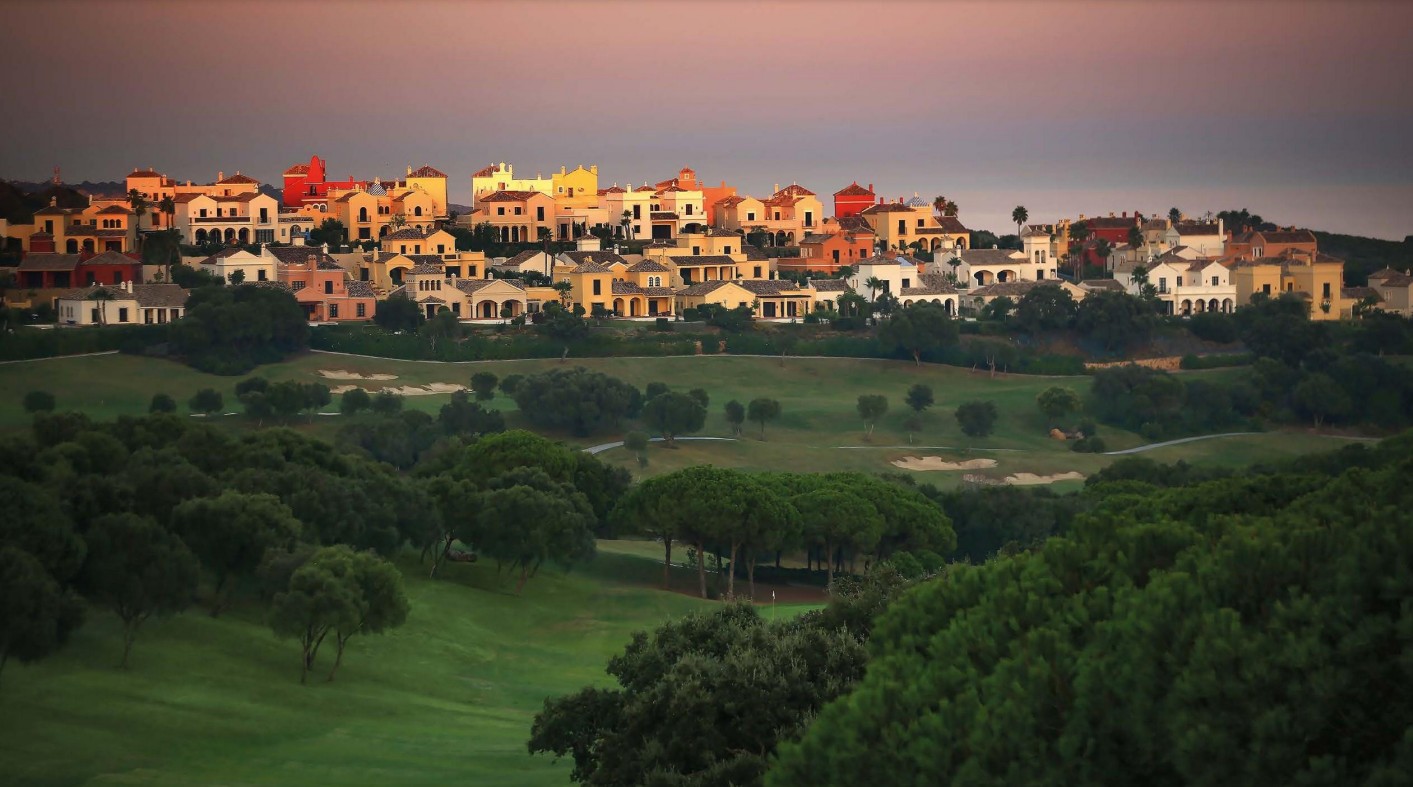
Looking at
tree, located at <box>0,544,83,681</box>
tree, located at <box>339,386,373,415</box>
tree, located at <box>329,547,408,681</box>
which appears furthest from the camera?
tree, located at <box>339,386,373,415</box>

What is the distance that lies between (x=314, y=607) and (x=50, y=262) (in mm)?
73930

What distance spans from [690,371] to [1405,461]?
73811 millimetres

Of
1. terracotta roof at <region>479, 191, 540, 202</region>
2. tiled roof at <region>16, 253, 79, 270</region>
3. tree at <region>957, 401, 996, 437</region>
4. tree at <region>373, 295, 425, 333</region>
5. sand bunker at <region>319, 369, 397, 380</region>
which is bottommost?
tree at <region>957, 401, 996, 437</region>

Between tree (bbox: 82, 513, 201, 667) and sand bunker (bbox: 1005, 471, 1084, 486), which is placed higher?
tree (bbox: 82, 513, 201, 667)

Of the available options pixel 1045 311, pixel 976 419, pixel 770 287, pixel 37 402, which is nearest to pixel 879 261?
pixel 770 287

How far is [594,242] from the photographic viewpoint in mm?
112812

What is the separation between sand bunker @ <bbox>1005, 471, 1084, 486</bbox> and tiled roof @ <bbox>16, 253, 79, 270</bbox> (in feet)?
179

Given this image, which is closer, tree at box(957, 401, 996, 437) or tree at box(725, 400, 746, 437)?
tree at box(725, 400, 746, 437)

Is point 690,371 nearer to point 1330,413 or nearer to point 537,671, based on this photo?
point 1330,413

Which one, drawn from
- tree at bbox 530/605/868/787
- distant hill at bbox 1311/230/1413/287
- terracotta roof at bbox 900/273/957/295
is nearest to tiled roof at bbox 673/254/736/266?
terracotta roof at bbox 900/273/957/295

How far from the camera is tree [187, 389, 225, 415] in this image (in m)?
78.1

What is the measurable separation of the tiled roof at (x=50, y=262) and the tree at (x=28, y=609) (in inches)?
2921

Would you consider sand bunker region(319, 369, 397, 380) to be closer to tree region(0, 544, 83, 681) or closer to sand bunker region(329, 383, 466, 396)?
sand bunker region(329, 383, 466, 396)

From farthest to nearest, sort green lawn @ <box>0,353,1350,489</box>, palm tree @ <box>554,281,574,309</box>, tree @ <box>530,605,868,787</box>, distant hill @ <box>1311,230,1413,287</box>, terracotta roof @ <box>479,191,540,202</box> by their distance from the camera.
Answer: distant hill @ <box>1311,230,1413,287</box> → terracotta roof @ <box>479,191,540,202</box> → palm tree @ <box>554,281,574,309</box> → green lawn @ <box>0,353,1350,489</box> → tree @ <box>530,605,868,787</box>
